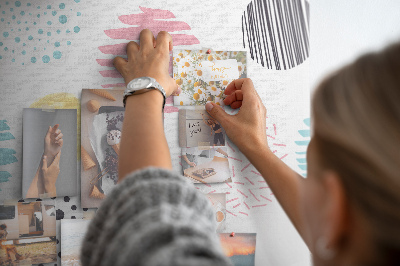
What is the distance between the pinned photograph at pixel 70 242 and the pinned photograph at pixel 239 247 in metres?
0.34

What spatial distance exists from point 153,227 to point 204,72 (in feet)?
1.73

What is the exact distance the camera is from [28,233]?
2.39 feet

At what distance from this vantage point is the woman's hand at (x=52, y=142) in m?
0.73

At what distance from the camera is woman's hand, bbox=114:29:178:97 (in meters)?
0.72

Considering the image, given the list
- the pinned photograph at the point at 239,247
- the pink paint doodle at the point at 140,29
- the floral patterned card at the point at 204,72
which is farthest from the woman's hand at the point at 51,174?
the pinned photograph at the point at 239,247

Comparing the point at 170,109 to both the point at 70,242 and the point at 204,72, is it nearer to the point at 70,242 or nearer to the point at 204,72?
the point at 204,72

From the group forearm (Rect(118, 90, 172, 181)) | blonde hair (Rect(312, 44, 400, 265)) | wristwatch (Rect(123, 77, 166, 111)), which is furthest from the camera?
wristwatch (Rect(123, 77, 166, 111))

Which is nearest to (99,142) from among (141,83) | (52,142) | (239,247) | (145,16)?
(52,142)

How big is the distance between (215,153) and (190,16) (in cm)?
35

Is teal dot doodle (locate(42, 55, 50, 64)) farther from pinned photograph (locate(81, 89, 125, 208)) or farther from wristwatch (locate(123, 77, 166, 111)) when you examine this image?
wristwatch (locate(123, 77, 166, 111))

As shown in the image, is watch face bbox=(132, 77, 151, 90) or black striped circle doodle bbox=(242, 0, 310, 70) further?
black striped circle doodle bbox=(242, 0, 310, 70)

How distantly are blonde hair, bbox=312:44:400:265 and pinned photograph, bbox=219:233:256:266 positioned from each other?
1.70ft

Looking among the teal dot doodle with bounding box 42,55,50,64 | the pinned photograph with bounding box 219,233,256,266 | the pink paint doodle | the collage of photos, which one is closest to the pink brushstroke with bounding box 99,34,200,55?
the pink paint doodle

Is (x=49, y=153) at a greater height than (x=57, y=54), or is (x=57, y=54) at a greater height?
(x=57, y=54)
